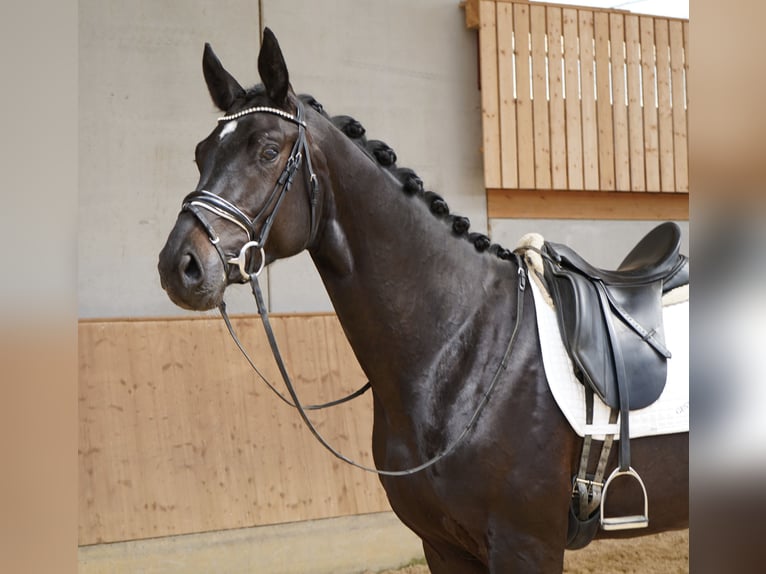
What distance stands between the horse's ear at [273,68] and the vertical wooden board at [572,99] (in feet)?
11.9

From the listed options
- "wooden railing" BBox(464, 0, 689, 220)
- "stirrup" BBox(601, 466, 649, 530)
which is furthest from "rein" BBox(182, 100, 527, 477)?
"wooden railing" BBox(464, 0, 689, 220)

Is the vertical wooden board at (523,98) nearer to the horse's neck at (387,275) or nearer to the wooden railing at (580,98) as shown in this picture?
the wooden railing at (580,98)

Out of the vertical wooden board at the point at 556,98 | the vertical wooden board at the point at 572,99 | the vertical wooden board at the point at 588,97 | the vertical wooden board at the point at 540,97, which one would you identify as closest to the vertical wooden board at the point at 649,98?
the vertical wooden board at the point at 588,97

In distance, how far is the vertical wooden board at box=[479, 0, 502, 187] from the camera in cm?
482

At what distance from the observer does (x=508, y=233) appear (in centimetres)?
493

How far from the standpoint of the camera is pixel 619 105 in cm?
520

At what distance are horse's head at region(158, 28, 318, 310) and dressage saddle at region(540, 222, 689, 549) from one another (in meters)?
0.77

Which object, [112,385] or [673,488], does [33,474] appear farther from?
[112,385]

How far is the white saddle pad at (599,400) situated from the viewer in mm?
1945

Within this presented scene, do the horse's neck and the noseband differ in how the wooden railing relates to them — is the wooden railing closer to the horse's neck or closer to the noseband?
the horse's neck

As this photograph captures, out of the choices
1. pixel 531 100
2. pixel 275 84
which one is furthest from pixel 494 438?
pixel 531 100

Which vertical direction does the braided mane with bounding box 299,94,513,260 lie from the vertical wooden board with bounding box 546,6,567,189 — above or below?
below

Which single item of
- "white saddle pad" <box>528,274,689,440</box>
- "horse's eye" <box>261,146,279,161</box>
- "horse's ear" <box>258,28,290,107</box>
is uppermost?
"horse's ear" <box>258,28,290,107</box>

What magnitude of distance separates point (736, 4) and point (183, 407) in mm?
3582
